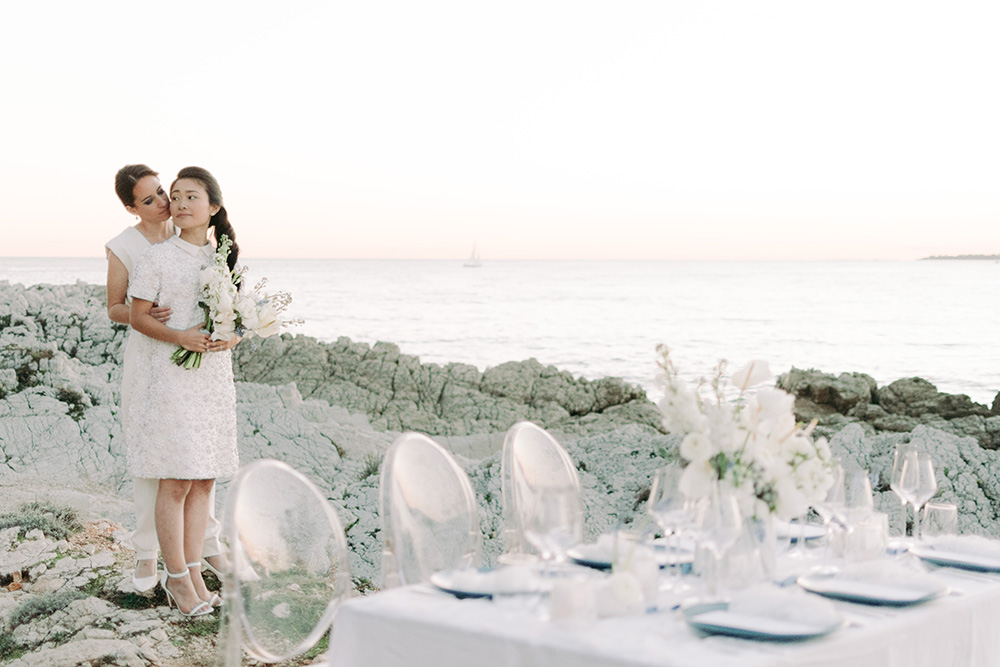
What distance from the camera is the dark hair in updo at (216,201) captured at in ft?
13.6

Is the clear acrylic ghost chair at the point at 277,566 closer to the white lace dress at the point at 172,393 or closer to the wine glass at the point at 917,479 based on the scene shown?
the white lace dress at the point at 172,393

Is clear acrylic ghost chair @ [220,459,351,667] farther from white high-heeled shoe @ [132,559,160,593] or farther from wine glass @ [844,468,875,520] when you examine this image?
white high-heeled shoe @ [132,559,160,593]

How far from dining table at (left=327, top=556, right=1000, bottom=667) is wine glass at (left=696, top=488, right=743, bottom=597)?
12cm

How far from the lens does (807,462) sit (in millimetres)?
2408

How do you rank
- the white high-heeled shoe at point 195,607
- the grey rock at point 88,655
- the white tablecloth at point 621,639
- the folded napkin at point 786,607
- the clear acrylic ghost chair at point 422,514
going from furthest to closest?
the white high-heeled shoe at point 195,607 < the grey rock at point 88,655 < the clear acrylic ghost chair at point 422,514 < the folded napkin at point 786,607 < the white tablecloth at point 621,639

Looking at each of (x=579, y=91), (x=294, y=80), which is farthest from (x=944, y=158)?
(x=294, y=80)

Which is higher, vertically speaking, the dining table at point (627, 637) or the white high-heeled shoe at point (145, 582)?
the dining table at point (627, 637)

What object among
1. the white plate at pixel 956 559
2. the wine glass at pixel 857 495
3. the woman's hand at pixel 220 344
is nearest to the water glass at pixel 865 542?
the wine glass at pixel 857 495

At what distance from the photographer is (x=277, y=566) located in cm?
285

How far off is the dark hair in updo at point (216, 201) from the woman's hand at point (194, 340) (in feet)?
1.21

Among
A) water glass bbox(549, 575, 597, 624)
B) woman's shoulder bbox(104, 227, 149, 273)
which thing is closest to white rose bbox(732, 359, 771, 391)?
water glass bbox(549, 575, 597, 624)

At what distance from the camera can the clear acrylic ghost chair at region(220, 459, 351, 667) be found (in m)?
2.71

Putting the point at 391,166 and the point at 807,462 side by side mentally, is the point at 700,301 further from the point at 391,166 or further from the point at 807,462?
the point at 807,462

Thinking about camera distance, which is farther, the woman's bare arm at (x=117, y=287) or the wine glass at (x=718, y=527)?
the woman's bare arm at (x=117, y=287)
